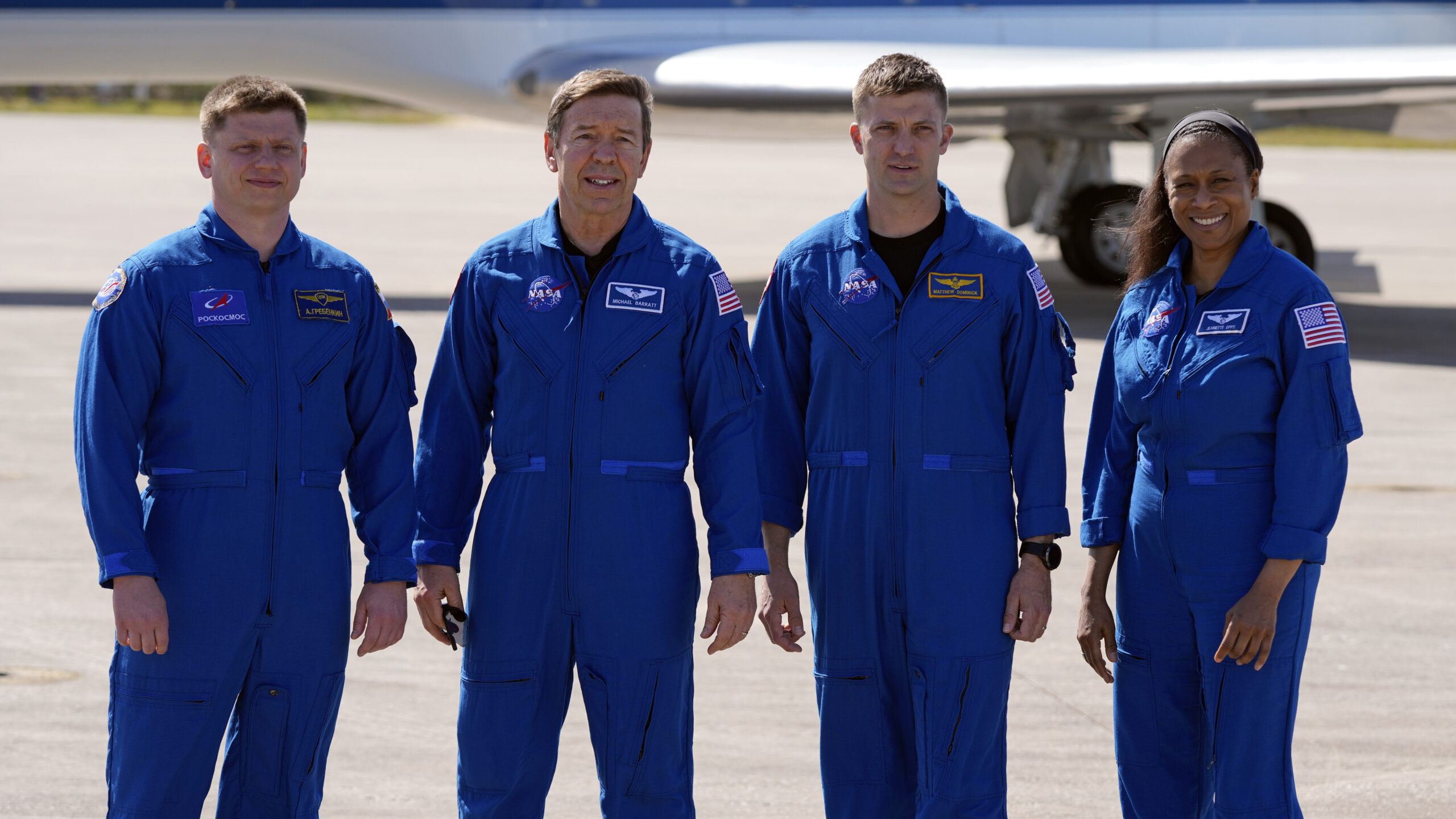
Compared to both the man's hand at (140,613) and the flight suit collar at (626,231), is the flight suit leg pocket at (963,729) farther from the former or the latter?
the man's hand at (140,613)

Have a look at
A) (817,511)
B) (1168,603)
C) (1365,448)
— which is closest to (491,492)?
(817,511)

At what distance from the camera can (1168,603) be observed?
326 centimetres

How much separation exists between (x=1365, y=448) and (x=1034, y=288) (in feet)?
19.7

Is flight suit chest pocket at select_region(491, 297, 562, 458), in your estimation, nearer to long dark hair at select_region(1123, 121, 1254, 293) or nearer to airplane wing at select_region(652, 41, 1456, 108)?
long dark hair at select_region(1123, 121, 1254, 293)

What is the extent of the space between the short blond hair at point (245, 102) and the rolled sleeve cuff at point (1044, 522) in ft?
5.66

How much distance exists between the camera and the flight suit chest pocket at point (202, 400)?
3082 mm

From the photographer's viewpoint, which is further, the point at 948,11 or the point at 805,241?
the point at 948,11

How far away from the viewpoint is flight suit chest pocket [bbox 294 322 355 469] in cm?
315

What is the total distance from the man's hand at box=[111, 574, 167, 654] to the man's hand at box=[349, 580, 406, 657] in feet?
1.32

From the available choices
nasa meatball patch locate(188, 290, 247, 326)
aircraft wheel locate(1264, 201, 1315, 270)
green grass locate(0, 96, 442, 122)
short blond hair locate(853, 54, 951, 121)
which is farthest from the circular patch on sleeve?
green grass locate(0, 96, 442, 122)

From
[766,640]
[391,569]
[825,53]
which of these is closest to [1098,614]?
[391,569]

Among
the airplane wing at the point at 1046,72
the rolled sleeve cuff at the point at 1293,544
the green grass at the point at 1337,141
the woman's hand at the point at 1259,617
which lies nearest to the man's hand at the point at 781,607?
the woman's hand at the point at 1259,617

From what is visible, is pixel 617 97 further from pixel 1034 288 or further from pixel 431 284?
pixel 431 284

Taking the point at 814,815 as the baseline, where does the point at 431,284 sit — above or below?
above
